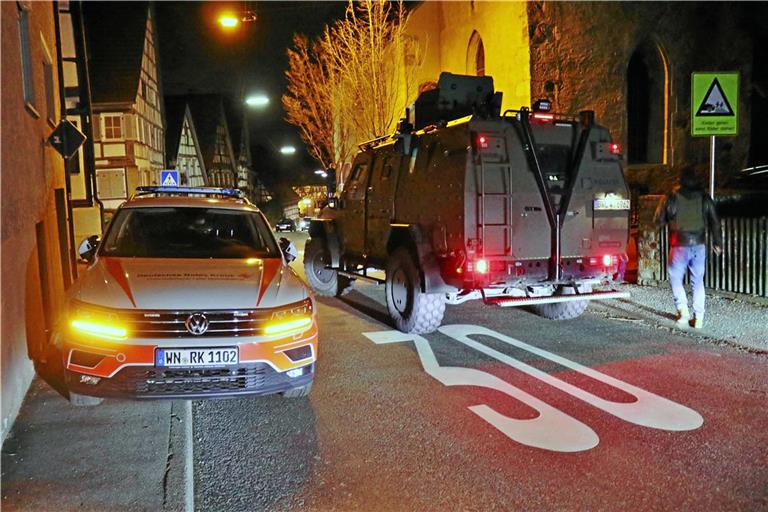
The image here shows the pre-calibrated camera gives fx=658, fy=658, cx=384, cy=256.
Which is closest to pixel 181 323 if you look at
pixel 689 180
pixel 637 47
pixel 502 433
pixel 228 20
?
pixel 502 433

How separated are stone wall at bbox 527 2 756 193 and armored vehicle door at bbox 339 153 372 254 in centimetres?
744

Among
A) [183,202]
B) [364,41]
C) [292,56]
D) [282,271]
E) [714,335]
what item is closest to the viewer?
[282,271]

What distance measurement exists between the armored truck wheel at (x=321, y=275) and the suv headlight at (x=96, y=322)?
6.68 metres

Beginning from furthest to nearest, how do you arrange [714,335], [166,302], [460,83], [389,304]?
[460,83], [389,304], [714,335], [166,302]

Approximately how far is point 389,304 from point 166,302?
4258 mm

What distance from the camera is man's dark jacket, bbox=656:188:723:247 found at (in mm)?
7996

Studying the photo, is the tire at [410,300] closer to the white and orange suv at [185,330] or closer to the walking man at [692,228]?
the white and orange suv at [185,330]

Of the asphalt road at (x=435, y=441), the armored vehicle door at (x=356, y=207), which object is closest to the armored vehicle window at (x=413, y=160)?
the armored vehicle door at (x=356, y=207)

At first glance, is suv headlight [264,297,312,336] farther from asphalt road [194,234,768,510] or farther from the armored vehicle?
the armored vehicle

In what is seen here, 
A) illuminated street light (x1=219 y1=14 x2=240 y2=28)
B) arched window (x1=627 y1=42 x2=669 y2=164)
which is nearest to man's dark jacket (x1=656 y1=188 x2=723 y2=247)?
arched window (x1=627 y1=42 x2=669 y2=164)

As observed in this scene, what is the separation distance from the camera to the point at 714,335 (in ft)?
25.6

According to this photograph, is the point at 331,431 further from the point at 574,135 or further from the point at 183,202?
the point at 574,135

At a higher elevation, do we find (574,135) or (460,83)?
(460,83)

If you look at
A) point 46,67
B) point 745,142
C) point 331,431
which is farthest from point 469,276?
point 745,142
